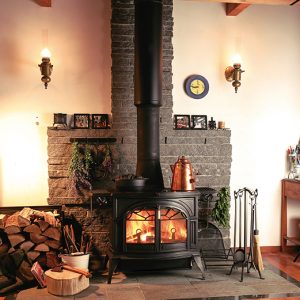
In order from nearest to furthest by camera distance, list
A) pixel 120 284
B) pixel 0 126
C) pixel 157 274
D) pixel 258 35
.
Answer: pixel 120 284 → pixel 157 274 → pixel 0 126 → pixel 258 35

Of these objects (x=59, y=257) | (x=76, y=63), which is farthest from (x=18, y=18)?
(x=59, y=257)

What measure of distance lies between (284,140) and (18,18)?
3.00 m

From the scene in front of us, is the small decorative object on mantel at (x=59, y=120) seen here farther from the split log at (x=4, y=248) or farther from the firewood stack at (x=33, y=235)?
the split log at (x=4, y=248)

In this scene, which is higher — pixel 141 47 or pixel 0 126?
pixel 141 47

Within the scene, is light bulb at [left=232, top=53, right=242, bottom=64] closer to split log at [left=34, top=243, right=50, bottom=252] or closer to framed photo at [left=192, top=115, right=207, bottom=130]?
framed photo at [left=192, top=115, right=207, bottom=130]

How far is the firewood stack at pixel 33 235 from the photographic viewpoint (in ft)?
13.2

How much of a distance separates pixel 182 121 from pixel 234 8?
49.4 inches

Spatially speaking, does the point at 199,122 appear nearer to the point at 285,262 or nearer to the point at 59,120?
the point at 59,120

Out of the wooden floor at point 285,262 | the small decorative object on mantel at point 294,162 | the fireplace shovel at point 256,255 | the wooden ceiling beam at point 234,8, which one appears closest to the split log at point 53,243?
the fireplace shovel at point 256,255

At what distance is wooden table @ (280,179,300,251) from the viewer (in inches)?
187

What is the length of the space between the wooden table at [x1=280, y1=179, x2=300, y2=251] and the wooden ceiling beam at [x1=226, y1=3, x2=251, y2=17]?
1.82 metres

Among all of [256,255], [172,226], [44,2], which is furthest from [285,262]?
[44,2]

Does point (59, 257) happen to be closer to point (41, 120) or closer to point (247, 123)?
point (41, 120)

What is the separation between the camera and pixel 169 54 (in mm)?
4660
